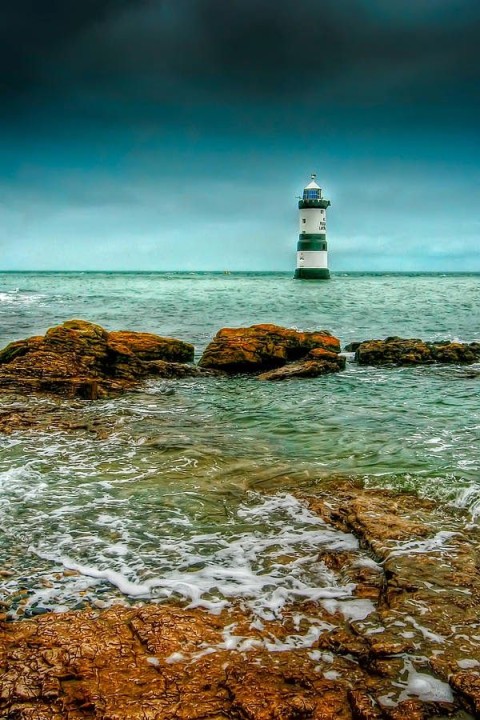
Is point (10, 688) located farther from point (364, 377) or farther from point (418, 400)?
point (364, 377)

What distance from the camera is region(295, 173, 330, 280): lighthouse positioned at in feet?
199

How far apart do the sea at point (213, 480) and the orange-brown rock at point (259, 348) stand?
0.92 m

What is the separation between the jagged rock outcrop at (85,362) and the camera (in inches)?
462

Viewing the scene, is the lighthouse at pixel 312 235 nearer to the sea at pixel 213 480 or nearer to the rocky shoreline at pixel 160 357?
the rocky shoreline at pixel 160 357

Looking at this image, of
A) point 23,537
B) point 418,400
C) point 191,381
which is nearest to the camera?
point 23,537

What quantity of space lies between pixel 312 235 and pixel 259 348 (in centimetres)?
4880

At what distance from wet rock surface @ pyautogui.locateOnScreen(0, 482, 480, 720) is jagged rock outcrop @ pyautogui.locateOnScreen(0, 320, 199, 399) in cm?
824

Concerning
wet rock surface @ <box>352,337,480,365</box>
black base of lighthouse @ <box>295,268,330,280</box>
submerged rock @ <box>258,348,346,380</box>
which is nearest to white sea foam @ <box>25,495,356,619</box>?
submerged rock @ <box>258,348,346,380</box>

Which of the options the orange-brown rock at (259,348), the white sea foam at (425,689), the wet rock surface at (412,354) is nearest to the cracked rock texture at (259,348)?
the orange-brown rock at (259,348)

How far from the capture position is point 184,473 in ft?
23.4

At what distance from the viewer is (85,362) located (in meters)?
13.0

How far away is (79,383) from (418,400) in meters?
7.03

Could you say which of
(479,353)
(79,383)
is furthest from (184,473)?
(479,353)

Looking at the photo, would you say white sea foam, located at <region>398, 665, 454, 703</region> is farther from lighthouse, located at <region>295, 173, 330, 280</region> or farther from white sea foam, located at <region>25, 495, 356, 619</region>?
lighthouse, located at <region>295, 173, 330, 280</region>
